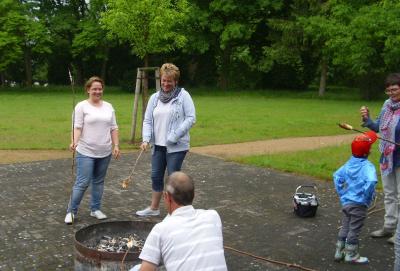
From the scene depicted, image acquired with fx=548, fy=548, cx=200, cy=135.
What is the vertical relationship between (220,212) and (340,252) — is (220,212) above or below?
below

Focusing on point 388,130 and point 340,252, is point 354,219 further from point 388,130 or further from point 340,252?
point 388,130

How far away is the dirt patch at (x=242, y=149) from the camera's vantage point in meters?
12.0

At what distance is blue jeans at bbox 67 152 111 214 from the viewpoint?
6.65 m

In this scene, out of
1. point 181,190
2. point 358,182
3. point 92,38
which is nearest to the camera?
point 181,190

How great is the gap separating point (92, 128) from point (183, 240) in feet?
12.5

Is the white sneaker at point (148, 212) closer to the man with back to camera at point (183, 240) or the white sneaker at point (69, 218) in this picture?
the white sneaker at point (69, 218)

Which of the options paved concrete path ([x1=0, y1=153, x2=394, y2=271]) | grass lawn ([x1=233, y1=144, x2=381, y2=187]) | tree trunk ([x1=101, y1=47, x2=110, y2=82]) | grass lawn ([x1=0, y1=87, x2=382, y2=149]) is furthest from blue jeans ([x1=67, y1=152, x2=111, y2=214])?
tree trunk ([x1=101, y1=47, x2=110, y2=82])

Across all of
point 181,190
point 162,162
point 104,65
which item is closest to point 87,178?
point 162,162

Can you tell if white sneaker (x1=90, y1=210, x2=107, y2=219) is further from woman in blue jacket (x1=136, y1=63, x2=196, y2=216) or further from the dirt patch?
the dirt patch

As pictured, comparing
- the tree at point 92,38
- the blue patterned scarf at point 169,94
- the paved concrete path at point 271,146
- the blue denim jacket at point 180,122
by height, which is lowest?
the paved concrete path at point 271,146

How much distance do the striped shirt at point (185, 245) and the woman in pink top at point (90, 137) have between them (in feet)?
12.0

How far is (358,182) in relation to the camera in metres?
5.36

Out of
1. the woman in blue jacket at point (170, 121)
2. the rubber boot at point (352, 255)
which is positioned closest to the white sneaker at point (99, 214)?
the woman in blue jacket at point (170, 121)

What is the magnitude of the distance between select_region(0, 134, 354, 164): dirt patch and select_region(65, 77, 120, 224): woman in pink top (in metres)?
5.20
